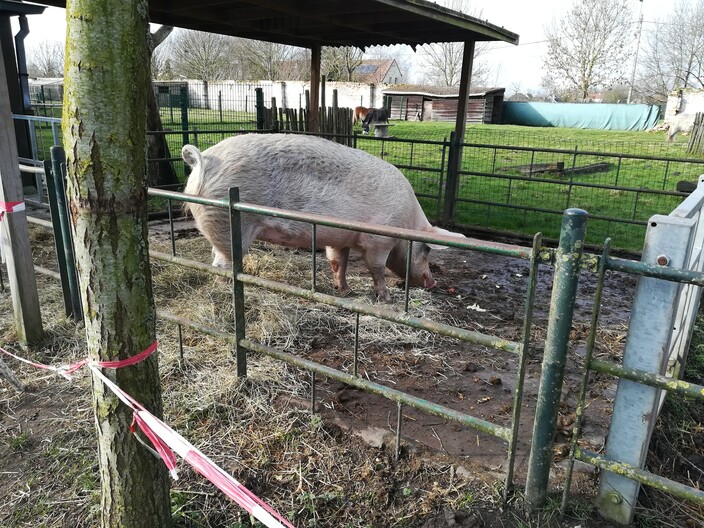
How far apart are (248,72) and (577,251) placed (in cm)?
4298

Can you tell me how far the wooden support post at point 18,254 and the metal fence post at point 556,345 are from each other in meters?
3.49

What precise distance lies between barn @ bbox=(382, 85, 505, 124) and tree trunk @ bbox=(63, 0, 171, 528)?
3637 centimetres

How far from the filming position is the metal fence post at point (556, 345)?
1.91 m

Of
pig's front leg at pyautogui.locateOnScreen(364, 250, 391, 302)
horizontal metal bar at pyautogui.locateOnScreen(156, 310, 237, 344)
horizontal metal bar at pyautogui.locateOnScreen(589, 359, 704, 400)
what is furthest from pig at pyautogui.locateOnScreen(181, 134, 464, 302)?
horizontal metal bar at pyautogui.locateOnScreen(589, 359, 704, 400)

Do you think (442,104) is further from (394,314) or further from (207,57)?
(394,314)

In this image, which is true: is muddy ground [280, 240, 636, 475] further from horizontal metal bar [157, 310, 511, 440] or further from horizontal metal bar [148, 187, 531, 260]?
horizontal metal bar [148, 187, 531, 260]

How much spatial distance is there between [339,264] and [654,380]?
364cm

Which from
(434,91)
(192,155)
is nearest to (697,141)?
(192,155)

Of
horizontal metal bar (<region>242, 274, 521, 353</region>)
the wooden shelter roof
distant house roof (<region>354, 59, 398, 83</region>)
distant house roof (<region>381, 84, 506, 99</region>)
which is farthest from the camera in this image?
distant house roof (<region>354, 59, 398, 83</region>)

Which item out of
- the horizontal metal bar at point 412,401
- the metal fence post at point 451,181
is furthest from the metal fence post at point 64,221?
the metal fence post at point 451,181

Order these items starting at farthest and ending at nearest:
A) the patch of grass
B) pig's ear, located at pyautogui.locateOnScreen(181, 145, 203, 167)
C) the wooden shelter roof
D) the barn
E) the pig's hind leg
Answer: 1. the barn
2. the wooden shelter roof
3. the pig's hind leg
4. pig's ear, located at pyautogui.locateOnScreen(181, 145, 203, 167)
5. the patch of grass

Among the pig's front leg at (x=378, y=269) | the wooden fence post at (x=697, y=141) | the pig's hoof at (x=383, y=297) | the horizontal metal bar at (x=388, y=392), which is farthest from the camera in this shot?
the wooden fence post at (x=697, y=141)

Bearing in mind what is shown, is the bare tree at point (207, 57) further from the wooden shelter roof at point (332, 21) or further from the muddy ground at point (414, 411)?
the muddy ground at point (414, 411)

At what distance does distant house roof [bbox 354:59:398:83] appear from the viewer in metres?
61.0
